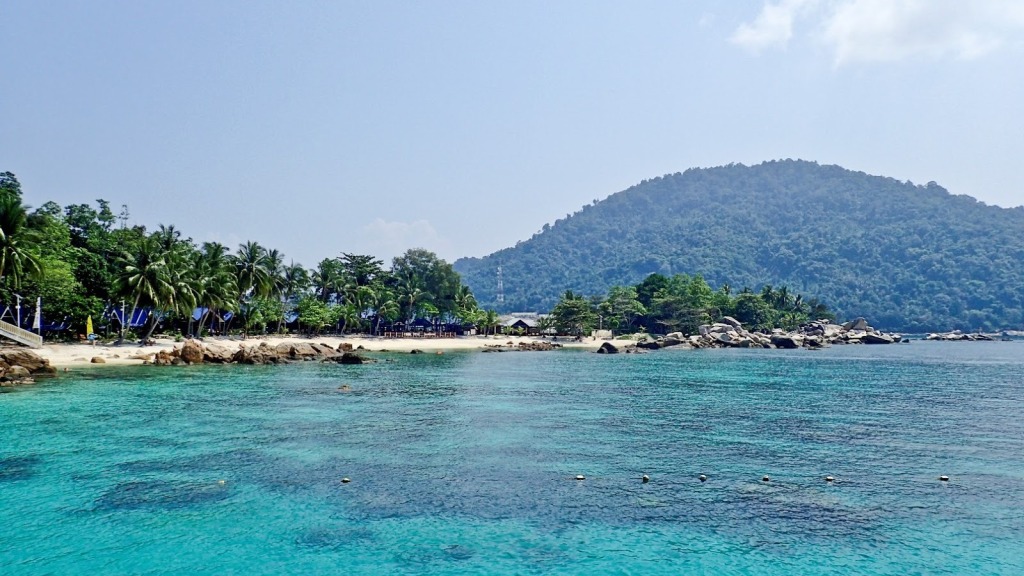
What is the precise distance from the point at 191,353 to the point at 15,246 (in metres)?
16.0

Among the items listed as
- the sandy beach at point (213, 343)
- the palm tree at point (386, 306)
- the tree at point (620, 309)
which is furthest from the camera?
the tree at point (620, 309)

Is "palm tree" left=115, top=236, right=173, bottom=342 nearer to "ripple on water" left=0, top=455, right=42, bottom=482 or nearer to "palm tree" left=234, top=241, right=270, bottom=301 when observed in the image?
"palm tree" left=234, top=241, right=270, bottom=301

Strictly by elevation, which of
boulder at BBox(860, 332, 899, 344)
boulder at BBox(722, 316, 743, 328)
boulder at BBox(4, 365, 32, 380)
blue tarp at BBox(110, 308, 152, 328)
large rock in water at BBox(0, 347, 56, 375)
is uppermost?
boulder at BBox(722, 316, 743, 328)

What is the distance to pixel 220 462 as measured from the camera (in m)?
20.1

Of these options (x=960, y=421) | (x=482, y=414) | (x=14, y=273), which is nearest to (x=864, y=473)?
(x=960, y=421)

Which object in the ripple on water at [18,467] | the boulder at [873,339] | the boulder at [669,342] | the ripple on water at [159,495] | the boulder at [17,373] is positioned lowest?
the ripple on water at [159,495]

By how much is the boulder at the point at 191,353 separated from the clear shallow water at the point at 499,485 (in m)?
19.1

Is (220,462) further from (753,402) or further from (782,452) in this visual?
(753,402)

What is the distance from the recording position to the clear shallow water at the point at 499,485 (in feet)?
41.9

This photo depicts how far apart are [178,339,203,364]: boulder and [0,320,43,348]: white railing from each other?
10690 mm

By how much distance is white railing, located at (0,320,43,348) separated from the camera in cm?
4836

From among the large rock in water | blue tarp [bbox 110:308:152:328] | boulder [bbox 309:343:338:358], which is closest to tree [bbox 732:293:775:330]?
boulder [bbox 309:343:338:358]

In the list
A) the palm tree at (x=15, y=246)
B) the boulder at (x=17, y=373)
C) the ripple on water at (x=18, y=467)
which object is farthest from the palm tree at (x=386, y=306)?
the ripple on water at (x=18, y=467)

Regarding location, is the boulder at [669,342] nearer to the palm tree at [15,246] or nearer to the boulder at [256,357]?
the boulder at [256,357]
